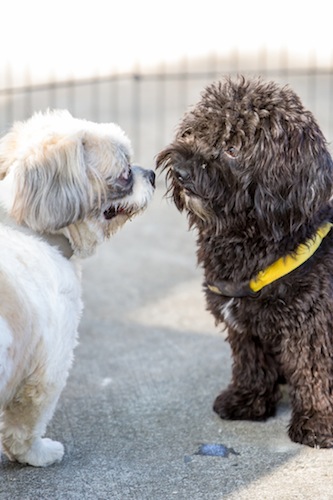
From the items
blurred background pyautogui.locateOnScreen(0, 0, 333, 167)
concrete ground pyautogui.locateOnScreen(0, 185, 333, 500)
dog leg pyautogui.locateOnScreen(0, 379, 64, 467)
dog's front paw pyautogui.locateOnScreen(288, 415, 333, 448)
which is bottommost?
concrete ground pyautogui.locateOnScreen(0, 185, 333, 500)

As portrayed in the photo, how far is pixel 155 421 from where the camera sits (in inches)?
155

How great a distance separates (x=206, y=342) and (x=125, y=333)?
1.36 feet

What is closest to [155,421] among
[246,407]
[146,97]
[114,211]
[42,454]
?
[246,407]

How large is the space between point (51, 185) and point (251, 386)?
132 centimetres

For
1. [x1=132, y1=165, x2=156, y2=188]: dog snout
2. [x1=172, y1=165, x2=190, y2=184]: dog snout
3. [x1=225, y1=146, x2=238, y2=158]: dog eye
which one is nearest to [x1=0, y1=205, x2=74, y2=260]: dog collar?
[x1=132, y1=165, x2=156, y2=188]: dog snout

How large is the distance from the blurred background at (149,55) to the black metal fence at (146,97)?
0.01 m

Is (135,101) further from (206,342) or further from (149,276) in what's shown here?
(206,342)

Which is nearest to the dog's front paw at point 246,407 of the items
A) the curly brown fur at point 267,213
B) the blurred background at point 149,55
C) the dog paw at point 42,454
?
the curly brown fur at point 267,213

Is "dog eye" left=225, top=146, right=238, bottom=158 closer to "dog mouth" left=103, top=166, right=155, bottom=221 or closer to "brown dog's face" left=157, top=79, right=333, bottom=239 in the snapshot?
"brown dog's face" left=157, top=79, right=333, bottom=239

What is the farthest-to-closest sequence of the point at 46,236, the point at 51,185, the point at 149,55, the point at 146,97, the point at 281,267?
the point at 149,55 < the point at 146,97 < the point at 281,267 < the point at 46,236 < the point at 51,185

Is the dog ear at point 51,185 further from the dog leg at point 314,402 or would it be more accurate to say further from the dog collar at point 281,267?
the dog leg at point 314,402

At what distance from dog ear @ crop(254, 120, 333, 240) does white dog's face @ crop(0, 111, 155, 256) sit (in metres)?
0.41

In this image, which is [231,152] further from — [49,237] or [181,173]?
[49,237]

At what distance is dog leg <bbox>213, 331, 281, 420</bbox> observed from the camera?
3906 millimetres
